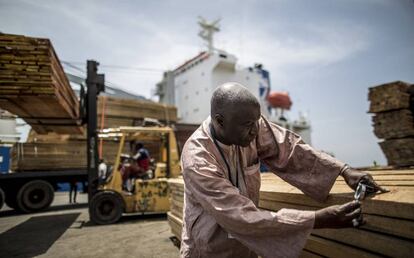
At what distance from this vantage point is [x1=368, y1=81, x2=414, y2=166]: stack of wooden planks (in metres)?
6.31

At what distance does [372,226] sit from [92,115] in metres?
7.36

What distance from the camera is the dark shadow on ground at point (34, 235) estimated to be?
203 inches

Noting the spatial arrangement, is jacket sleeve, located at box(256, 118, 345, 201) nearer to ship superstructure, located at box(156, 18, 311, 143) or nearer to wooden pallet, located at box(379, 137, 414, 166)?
wooden pallet, located at box(379, 137, 414, 166)

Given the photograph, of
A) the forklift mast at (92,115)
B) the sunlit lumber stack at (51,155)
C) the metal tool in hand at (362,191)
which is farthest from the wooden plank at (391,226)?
the sunlit lumber stack at (51,155)

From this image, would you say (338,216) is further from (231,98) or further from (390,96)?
(390,96)

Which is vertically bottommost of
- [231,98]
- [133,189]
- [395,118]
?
[133,189]

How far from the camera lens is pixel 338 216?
1.38 meters

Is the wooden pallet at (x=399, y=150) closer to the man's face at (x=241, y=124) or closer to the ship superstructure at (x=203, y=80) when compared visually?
the man's face at (x=241, y=124)

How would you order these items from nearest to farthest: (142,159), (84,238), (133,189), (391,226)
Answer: (391,226) → (84,238) → (133,189) → (142,159)

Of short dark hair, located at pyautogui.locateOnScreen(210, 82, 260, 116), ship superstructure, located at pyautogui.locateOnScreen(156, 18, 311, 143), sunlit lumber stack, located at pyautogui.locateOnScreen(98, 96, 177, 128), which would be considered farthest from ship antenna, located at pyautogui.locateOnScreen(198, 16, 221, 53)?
short dark hair, located at pyautogui.locateOnScreen(210, 82, 260, 116)

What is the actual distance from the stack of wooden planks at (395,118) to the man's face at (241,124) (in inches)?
231

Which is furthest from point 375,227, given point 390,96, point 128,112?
point 128,112

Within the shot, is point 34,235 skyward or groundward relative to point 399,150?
groundward

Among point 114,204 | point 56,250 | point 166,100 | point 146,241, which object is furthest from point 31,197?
point 166,100
